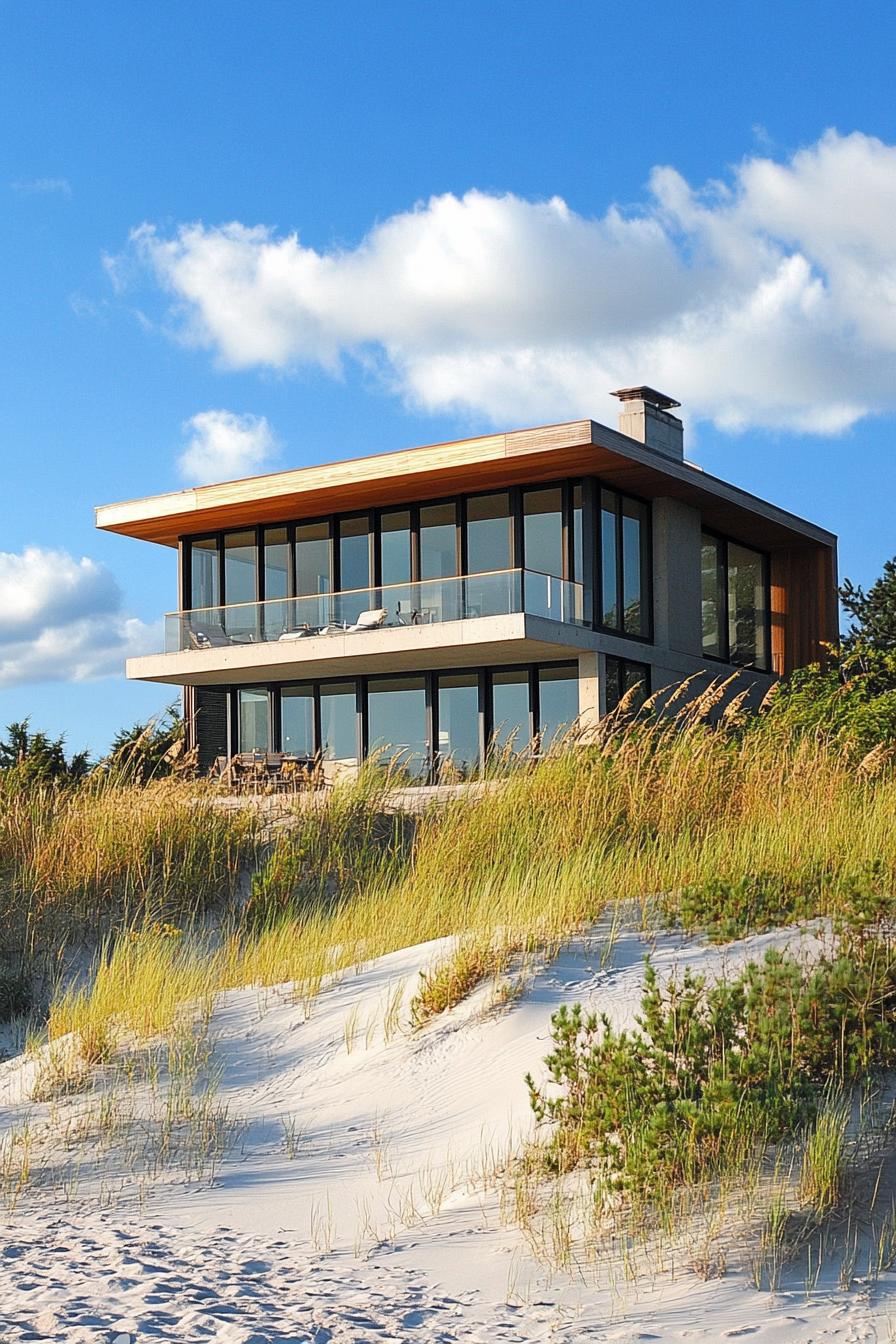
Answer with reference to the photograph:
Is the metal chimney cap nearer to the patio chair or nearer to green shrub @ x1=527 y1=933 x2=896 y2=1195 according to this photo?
the patio chair

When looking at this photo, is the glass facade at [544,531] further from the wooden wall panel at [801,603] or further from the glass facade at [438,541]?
the wooden wall panel at [801,603]

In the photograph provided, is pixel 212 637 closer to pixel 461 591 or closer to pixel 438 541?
pixel 438 541

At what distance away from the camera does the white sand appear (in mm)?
4043

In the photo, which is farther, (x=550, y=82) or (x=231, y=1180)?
(x=550, y=82)

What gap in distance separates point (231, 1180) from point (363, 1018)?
161 cm

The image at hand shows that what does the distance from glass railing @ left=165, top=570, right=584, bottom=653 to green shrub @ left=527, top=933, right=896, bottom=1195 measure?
17638mm

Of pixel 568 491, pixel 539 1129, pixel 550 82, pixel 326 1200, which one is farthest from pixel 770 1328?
pixel 568 491

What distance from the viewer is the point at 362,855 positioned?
1180 centimetres

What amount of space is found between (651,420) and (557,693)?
5749 millimetres

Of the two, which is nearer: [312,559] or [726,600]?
[312,559]

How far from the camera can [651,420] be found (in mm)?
26719

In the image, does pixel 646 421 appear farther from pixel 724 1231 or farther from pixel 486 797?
pixel 724 1231

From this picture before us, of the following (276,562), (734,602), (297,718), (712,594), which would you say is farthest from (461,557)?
(734,602)

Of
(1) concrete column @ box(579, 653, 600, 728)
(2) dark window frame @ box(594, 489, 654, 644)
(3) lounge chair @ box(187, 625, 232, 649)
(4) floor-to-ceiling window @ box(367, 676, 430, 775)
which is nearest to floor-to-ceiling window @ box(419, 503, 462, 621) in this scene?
(4) floor-to-ceiling window @ box(367, 676, 430, 775)
